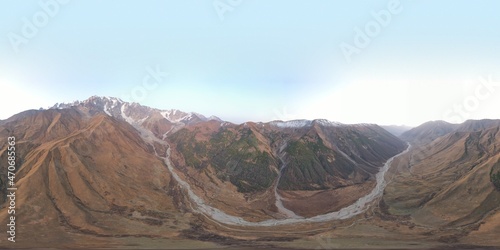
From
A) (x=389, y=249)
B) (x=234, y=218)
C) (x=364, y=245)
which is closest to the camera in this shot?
(x=389, y=249)

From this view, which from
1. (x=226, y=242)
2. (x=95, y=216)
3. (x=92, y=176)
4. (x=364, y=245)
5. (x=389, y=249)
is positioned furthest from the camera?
(x=92, y=176)

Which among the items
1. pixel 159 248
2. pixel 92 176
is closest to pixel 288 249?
pixel 159 248

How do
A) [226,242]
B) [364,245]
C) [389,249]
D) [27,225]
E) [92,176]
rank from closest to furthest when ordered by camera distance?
[389,249], [364,245], [226,242], [27,225], [92,176]

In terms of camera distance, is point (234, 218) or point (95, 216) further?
point (234, 218)

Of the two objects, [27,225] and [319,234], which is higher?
[27,225]

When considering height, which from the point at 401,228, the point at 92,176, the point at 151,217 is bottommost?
the point at 401,228

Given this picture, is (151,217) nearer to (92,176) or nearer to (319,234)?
(92,176)

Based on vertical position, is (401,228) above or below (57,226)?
below

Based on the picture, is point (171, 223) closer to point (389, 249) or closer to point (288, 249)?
point (288, 249)

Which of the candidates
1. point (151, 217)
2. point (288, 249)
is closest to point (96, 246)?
point (151, 217)
